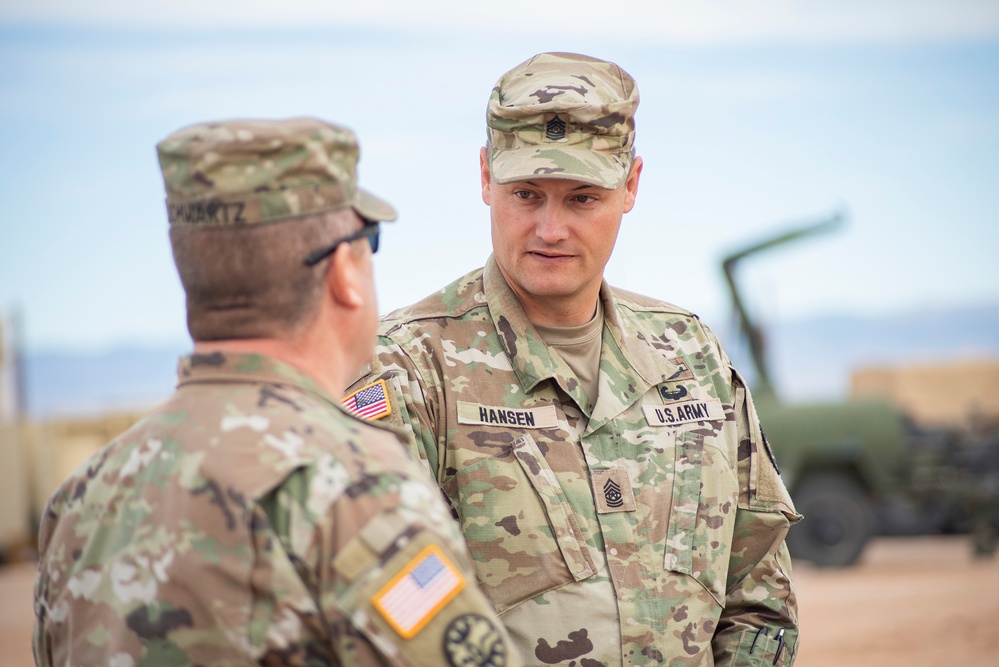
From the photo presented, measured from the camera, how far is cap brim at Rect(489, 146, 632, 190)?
2.60m

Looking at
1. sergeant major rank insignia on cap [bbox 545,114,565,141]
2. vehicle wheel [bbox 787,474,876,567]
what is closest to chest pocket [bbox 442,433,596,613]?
sergeant major rank insignia on cap [bbox 545,114,565,141]

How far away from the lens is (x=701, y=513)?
2.69 meters

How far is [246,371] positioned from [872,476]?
1241cm

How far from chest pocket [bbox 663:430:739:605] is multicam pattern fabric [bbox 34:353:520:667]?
3.53 feet

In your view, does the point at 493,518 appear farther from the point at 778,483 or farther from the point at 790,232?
the point at 790,232

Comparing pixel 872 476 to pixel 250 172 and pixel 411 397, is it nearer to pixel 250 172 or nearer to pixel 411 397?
pixel 411 397

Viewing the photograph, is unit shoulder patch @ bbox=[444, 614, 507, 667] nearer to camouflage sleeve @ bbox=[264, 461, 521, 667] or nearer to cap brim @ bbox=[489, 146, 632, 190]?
camouflage sleeve @ bbox=[264, 461, 521, 667]

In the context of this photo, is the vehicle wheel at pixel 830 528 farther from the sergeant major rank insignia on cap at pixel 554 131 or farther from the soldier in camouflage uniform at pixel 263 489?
the soldier in camouflage uniform at pixel 263 489

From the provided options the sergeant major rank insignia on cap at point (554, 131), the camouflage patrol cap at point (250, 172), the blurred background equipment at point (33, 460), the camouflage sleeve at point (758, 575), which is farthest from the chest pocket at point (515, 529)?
the blurred background equipment at point (33, 460)

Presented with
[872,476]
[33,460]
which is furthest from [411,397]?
[33,460]

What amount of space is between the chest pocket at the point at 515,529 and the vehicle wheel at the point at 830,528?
10643mm

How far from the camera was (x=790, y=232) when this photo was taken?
14.5 meters

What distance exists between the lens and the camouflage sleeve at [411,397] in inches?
98.8

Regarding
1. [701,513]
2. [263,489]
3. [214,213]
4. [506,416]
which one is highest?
[214,213]
